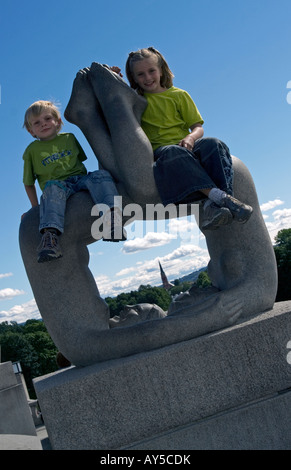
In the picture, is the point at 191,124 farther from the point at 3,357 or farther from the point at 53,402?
the point at 3,357

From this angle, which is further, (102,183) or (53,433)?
(102,183)

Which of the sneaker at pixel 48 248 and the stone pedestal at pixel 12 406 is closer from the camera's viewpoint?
the sneaker at pixel 48 248

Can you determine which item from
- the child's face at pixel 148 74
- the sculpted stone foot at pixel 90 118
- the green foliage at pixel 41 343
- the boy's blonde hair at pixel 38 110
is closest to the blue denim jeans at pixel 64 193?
the sculpted stone foot at pixel 90 118

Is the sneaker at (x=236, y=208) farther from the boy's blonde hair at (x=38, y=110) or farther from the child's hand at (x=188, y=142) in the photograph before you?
the boy's blonde hair at (x=38, y=110)

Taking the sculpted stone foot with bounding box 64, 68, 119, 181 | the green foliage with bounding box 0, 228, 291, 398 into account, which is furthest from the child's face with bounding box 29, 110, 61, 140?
the green foliage with bounding box 0, 228, 291, 398

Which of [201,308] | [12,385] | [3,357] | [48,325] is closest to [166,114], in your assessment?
[201,308]

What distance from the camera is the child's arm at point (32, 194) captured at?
4773 mm

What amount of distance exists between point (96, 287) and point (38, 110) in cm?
169

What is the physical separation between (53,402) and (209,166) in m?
2.16

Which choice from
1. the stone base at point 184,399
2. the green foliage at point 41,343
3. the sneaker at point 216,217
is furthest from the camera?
the green foliage at point 41,343

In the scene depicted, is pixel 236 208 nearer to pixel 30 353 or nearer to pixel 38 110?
pixel 38 110

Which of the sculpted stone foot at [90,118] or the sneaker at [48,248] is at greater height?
the sculpted stone foot at [90,118]

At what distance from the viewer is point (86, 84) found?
472 centimetres

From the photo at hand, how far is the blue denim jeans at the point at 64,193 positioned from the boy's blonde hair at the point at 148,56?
108 centimetres
